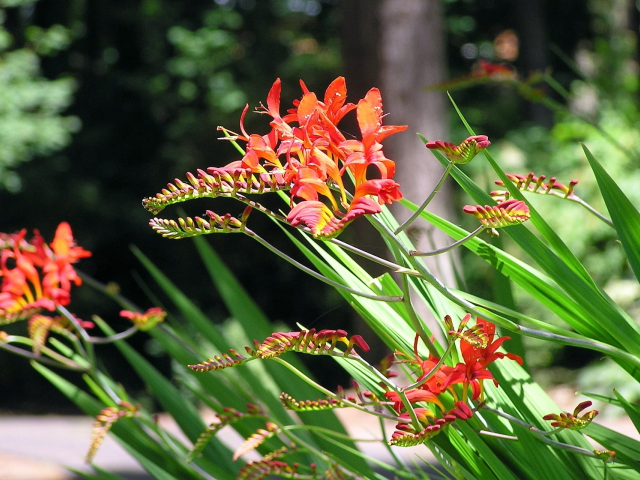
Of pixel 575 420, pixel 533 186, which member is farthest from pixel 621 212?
pixel 575 420

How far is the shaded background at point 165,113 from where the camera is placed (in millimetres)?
7230

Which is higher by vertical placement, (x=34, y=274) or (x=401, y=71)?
(x=401, y=71)

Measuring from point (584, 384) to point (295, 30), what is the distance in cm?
628

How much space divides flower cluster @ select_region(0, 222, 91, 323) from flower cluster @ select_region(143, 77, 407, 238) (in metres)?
0.72

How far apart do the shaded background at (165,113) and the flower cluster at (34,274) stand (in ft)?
18.4

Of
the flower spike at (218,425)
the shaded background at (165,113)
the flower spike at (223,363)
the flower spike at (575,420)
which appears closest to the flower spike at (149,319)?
the flower spike at (218,425)

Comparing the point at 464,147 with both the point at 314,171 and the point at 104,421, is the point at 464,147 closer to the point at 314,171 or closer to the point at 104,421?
the point at 314,171

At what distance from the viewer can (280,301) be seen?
9.55 meters

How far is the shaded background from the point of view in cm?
723

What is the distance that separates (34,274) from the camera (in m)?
1.28

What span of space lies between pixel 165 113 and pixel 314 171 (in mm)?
9192

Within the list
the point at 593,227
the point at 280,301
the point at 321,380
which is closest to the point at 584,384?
the point at 593,227

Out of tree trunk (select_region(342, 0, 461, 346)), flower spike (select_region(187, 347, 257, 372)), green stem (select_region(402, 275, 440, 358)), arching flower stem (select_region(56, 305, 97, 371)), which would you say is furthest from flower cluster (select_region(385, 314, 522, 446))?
tree trunk (select_region(342, 0, 461, 346))

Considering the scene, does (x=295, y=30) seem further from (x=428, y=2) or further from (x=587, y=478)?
(x=587, y=478)
